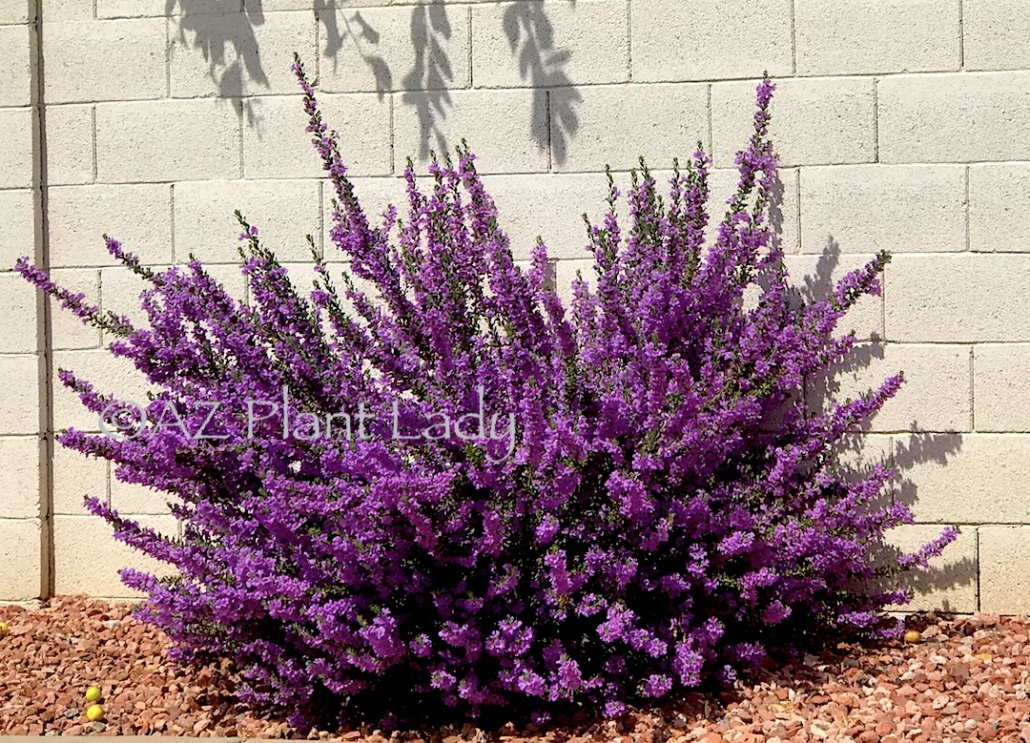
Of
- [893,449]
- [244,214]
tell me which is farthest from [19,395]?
[893,449]

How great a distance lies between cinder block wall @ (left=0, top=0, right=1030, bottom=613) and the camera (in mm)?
4086

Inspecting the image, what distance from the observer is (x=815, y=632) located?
12.9 ft

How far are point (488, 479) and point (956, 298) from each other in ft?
6.06

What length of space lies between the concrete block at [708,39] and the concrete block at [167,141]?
147 cm

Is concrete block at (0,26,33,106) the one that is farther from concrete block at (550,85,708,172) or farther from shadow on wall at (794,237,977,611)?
shadow on wall at (794,237,977,611)

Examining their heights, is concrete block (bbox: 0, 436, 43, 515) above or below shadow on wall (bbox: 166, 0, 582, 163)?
below

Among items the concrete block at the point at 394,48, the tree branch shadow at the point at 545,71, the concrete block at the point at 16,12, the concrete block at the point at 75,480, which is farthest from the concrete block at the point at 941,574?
the concrete block at the point at 16,12

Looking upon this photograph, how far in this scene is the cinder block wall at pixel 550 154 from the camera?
409cm

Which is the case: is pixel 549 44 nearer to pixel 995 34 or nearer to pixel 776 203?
pixel 776 203

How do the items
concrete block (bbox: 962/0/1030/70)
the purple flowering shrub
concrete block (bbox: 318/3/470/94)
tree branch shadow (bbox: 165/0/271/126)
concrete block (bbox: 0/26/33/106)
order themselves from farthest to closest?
concrete block (bbox: 0/26/33/106) < tree branch shadow (bbox: 165/0/271/126) < concrete block (bbox: 318/3/470/94) < concrete block (bbox: 962/0/1030/70) < the purple flowering shrub

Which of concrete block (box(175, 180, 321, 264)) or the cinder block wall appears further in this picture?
concrete block (box(175, 180, 321, 264))

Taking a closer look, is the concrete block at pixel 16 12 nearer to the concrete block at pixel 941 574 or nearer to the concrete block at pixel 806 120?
the concrete block at pixel 806 120

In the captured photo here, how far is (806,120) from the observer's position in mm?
4133

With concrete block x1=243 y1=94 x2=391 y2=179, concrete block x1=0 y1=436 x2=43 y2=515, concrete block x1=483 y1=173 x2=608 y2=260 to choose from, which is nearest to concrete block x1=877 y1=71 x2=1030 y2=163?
concrete block x1=483 y1=173 x2=608 y2=260
